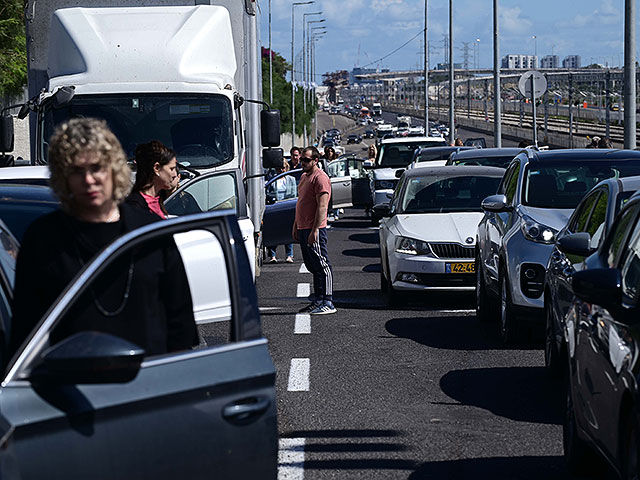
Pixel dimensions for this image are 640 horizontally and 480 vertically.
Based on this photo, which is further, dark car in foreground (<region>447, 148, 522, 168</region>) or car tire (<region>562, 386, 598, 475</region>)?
dark car in foreground (<region>447, 148, 522, 168</region>)

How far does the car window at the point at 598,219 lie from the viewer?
812 centimetres

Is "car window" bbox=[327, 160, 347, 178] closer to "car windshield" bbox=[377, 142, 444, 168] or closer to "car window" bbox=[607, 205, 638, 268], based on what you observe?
"car windshield" bbox=[377, 142, 444, 168]

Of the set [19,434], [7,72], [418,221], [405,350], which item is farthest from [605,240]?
[7,72]

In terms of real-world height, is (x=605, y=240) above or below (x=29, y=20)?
below

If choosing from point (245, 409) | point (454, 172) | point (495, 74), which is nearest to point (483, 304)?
point (454, 172)

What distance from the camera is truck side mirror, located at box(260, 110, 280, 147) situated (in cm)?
1525

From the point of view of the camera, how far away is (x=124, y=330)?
4180 millimetres

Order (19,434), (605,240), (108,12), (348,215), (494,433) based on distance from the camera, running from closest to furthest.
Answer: (19,434) → (605,240) → (494,433) → (108,12) → (348,215)

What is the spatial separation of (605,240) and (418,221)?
830 cm

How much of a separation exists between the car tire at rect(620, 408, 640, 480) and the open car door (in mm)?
1373

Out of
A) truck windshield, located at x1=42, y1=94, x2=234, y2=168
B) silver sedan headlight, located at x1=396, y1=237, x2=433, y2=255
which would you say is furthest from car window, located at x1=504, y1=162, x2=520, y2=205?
truck windshield, located at x1=42, y1=94, x2=234, y2=168

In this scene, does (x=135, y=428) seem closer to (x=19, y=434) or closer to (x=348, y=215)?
(x=19, y=434)

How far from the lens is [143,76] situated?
555 inches

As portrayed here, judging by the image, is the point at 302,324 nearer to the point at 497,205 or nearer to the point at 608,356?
the point at 497,205
